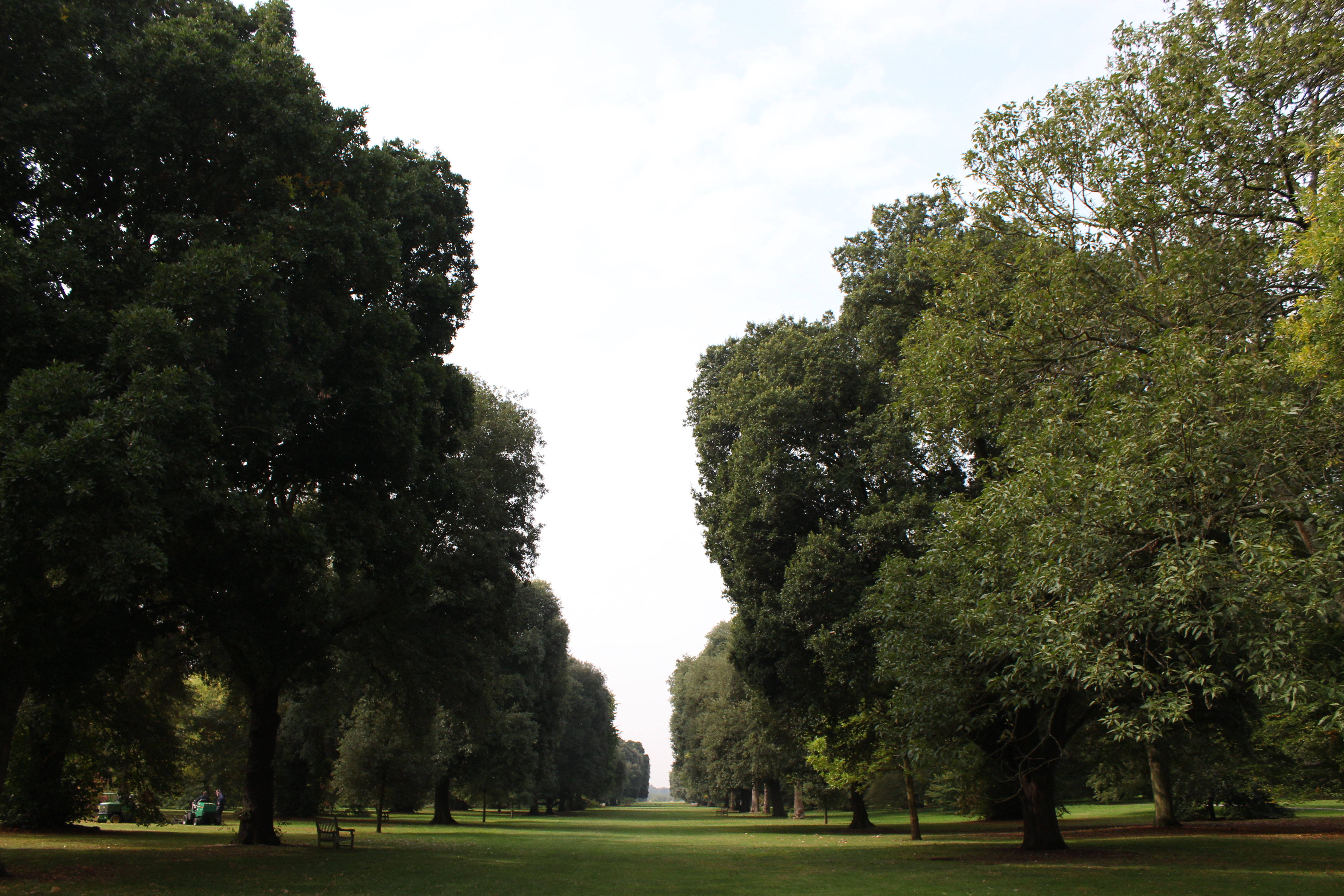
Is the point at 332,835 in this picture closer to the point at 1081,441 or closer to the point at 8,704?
the point at 8,704

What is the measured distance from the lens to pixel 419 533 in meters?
18.9

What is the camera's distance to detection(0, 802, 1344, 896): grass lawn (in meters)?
14.7

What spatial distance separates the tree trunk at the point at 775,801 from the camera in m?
67.9

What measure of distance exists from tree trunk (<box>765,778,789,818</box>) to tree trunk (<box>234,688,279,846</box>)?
162ft

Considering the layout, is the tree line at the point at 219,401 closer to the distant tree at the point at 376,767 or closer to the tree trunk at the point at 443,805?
the distant tree at the point at 376,767

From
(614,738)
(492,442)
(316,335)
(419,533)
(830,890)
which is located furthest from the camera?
(614,738)

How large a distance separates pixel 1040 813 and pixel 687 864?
1053 cm

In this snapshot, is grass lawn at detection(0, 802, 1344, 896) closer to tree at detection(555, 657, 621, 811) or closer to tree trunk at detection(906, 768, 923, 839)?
tree trunk at detection(906, 768, 923, 839)

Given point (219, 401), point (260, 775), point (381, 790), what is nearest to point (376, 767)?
point (381, 790)

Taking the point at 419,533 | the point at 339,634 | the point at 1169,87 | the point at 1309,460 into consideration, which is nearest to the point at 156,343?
the point at 419,533

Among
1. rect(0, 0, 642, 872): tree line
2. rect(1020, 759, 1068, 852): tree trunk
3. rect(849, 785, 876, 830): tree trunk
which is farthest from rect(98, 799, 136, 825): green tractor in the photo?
rect(1020, 759, 1068, 852): tree trunk

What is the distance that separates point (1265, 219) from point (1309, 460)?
16.5 feet

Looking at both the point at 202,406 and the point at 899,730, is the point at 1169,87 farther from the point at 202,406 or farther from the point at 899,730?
the point at 202,406

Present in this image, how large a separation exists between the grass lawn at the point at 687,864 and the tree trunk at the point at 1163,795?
5.69 feet
